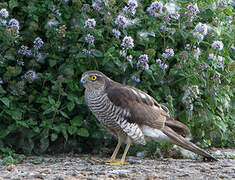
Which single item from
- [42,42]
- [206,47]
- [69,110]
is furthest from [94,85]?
[206,47]

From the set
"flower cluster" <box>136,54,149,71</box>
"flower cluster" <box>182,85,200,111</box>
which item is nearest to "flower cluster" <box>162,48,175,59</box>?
"flower cluster" <box>136,54,149,71</box>

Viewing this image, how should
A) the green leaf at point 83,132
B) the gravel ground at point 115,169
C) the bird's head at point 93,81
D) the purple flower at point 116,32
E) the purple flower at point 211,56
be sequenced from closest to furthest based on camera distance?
the gravel ground at point 115,169, the bird's head at point 93,81, the purple flower at point 116,32, the green leaf at point 83,132, the purple flower at point 211,56

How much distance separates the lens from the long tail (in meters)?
6.05

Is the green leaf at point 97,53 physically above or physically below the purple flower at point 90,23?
below

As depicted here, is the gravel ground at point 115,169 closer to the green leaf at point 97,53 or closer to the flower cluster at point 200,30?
the green leaf at point 97,53

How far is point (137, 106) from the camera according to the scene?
237 inches

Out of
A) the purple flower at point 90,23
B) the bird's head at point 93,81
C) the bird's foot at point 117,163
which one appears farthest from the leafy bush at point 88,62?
the bird's foot at point 117,163

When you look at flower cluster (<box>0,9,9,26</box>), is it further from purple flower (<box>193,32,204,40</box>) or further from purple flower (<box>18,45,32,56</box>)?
purple flower (<box>193,32,204,40</box>)

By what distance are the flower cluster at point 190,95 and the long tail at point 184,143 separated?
74cm

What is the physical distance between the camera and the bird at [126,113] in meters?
5.87

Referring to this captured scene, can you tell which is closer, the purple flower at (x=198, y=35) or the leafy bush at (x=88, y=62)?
the leafy bush at (x=88, y=62)

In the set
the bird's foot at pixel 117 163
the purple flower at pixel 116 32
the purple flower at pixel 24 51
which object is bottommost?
the bird's foot at pixel 117 163

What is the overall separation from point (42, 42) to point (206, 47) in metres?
2.78

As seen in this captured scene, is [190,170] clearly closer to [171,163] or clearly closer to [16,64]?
[171,163]
